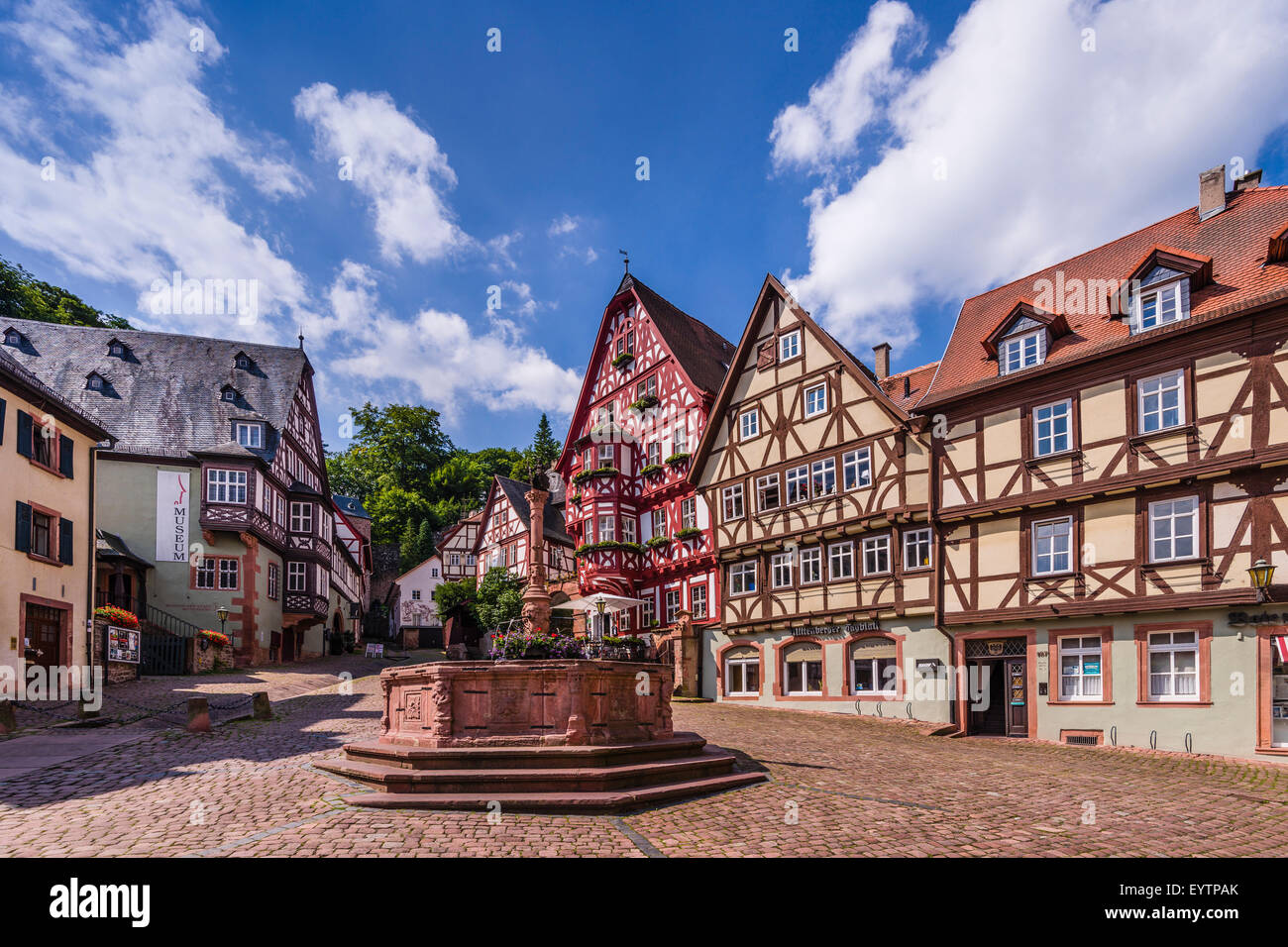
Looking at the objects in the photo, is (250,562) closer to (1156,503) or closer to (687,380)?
(687,380)

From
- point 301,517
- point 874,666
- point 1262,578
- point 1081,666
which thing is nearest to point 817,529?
point 874,666

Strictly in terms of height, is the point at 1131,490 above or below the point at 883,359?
below

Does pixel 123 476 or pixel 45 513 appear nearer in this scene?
pixel 45 513

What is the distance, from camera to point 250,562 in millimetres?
32500

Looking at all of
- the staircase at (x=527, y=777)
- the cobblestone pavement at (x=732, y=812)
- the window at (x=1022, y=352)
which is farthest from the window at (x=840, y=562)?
the staircase at (x=527, y=777)

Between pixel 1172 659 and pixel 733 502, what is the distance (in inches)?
524

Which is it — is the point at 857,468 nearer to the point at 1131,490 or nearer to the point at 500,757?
the point at 1131,490

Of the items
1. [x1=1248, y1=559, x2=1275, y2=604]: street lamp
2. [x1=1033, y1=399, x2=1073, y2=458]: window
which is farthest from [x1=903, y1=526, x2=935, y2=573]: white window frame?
[x1=1248, y1=559, x2=1275, y2=604]: street lamp

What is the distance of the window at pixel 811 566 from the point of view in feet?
78.2

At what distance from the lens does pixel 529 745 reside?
35.8ft

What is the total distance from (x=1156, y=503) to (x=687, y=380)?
55.9 feet

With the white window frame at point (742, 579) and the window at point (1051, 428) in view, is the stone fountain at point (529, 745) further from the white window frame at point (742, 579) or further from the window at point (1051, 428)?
the white window frame at point (742, 579)
